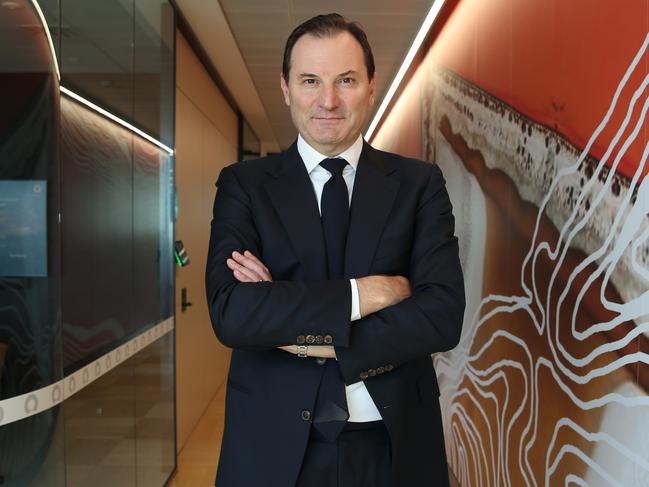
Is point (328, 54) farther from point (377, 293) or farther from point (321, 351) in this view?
point (321, 351)

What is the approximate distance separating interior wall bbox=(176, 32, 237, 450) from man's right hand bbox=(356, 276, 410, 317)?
12.0 feet

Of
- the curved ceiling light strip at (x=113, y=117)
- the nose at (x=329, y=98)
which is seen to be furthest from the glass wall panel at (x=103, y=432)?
the nose at (x=329, y=98)

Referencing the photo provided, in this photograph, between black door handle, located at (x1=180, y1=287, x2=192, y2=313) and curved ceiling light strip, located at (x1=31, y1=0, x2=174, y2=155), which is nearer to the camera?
curved ceiling light strip, located at (x1=31, y1=0, x2=174, y2=155)

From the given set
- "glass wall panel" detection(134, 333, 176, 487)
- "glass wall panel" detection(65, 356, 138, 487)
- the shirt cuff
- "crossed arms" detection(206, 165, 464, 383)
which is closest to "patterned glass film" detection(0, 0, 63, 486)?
"glass wall panel" detection(65, 356, 138, 487)

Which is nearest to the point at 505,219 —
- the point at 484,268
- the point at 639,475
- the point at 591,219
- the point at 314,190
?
the point at 484,268

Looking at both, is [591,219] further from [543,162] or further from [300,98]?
[300,98]

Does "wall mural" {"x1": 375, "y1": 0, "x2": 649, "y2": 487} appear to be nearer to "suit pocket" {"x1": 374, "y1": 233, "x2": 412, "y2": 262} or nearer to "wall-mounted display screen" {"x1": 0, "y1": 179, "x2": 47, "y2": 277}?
"suit pocket" {"x1": 374, "y1": 233, "x2": 412, "y2": 262}

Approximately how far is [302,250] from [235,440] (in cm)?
49

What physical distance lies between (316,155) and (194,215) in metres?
4.21

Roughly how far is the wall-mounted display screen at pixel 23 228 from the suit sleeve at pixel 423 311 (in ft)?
3.79

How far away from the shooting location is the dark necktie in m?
1.39

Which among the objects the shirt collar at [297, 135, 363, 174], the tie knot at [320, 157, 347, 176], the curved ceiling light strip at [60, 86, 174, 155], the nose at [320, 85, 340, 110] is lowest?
the tie knot at [320, 157, 347, 176]

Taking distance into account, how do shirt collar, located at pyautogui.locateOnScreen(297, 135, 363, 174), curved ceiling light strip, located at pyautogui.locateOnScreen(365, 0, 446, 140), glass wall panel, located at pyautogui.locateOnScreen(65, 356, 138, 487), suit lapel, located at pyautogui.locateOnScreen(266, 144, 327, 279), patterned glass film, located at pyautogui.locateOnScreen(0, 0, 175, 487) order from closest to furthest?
suit lapel, located at pyautogui.locateOnScreen(266, 144, 327, 279) → shirt collar, located at pyautogui.locateOnScreen(297, 135, 363, 174) → patterned glass film, located at pyautogui.locateOnScreen(0, 0, 175, 487) → glass wall panel, located at pyautogui.locateOnScreen(65, 356, 138, 487) → curved ceiling light strip, located at pyautogui.locateOnScreen(365, 0, 446, 140)

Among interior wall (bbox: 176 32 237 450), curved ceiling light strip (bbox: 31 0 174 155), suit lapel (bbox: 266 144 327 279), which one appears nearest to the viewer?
suit lapel (bbox: 266 144 327 279)
